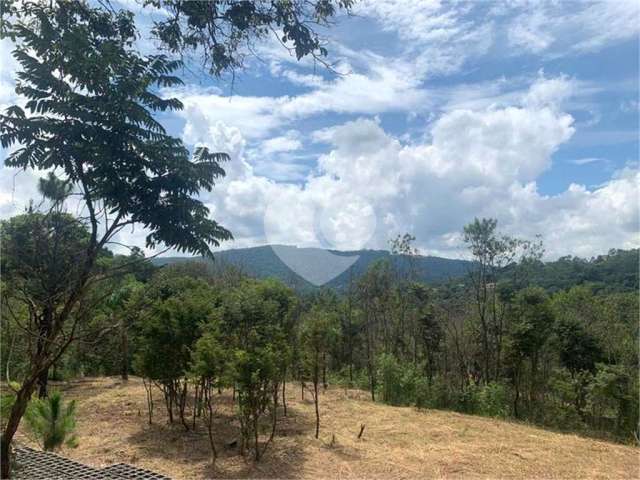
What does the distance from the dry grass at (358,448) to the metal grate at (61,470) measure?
213cm

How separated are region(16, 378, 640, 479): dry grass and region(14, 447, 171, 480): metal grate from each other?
7.00 feet

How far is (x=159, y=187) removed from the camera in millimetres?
2975

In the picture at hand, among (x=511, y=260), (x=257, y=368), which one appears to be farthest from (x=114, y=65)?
(x=511, y=260)

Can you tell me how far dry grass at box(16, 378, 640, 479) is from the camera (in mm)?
7570

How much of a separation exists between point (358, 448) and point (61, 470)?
5092mm

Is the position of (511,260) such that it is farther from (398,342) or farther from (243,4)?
(243,4)

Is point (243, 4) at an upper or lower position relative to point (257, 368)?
upper

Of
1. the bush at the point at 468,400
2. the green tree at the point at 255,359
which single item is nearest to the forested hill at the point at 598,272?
the bush at the point at 468,400

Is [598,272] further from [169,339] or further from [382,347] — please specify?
[169,339]

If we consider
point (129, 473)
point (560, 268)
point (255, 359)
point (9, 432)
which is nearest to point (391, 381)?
point (255, 359)

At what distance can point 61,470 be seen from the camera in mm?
4926

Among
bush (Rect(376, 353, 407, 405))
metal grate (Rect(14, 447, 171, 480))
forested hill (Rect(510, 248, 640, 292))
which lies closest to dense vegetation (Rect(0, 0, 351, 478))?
metal grate (Rect(14, 447, 171, 480))

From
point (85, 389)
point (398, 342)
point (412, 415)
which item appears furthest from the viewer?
point (398, 342)

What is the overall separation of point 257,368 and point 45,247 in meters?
4.48
